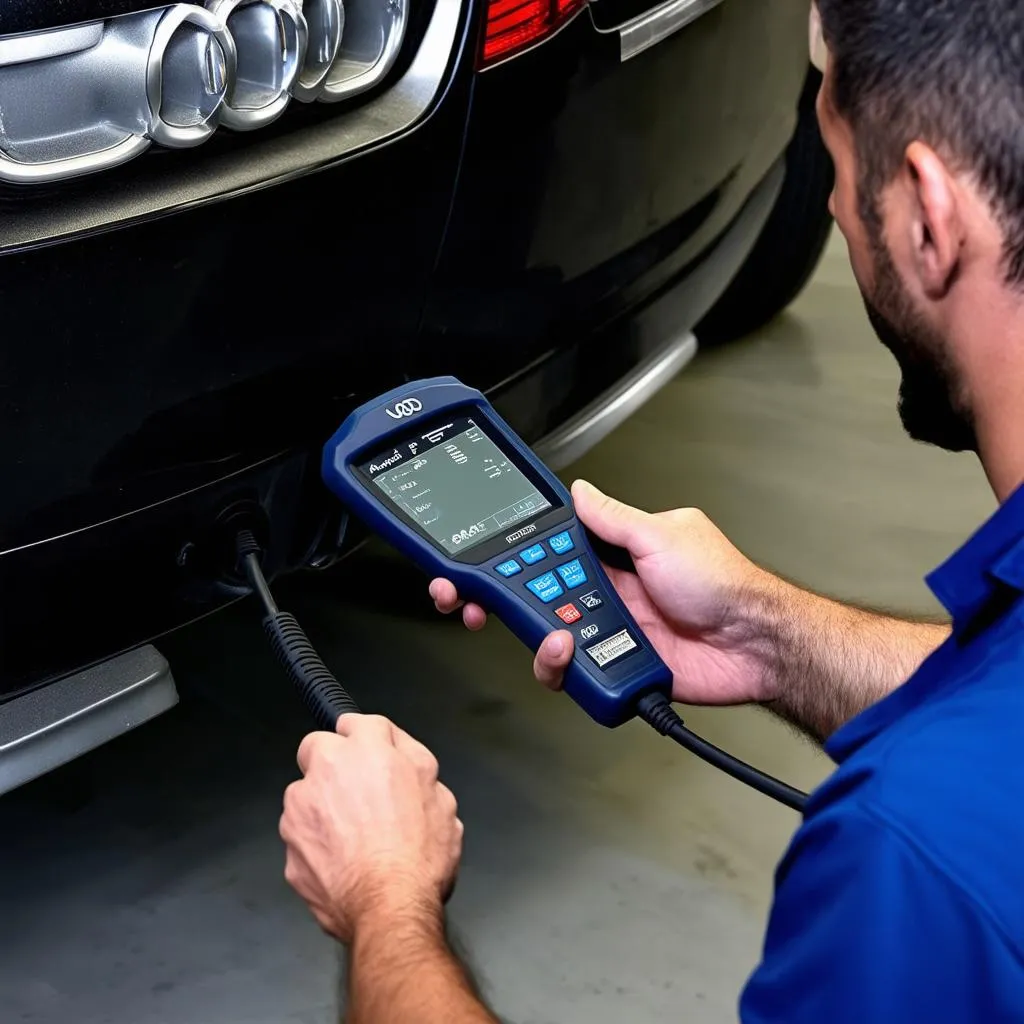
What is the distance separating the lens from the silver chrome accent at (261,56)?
1269 mm

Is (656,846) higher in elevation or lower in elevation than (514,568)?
lower

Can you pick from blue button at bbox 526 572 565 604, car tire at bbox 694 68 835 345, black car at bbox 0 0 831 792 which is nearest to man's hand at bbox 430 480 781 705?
blue button at bbox 526 572 565 604

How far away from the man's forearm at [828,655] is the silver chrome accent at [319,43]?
0.61 metres

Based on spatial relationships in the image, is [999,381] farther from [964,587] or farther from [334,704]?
[334,704]

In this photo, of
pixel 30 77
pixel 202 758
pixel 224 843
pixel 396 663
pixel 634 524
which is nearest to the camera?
pixel 30 77

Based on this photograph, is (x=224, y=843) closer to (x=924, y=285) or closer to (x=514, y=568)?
(x=514, y=568)

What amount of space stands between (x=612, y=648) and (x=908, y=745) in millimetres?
546

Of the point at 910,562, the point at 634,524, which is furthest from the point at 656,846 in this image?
the point at 910,562

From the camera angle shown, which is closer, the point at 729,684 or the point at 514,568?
the point at 514,568

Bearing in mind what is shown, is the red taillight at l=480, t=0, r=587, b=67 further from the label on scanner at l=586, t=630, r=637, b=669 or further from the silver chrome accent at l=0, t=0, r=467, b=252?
the label on scanner at l=586, t=630, r=637, b=669

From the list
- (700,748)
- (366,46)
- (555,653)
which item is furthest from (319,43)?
(700,748)

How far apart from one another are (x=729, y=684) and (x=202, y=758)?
2.39ft

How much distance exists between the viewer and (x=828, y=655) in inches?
57.5

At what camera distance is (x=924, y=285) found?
0.94m
